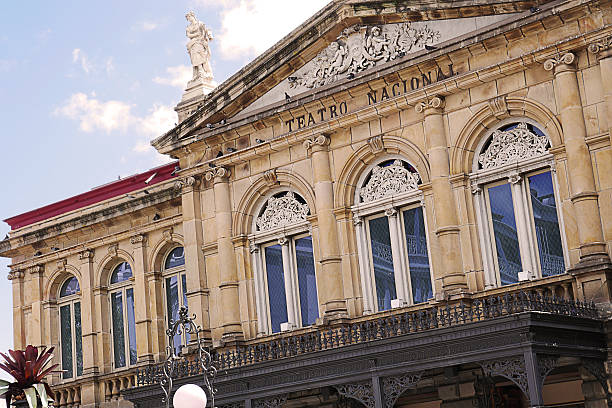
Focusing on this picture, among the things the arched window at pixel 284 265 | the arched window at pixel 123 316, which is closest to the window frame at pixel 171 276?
the arched window at pixel 123 316

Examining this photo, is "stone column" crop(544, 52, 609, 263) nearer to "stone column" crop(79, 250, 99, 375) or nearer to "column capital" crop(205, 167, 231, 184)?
"column capital" crop(205, 167, 231, 184)

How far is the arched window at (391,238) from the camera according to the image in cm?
2339

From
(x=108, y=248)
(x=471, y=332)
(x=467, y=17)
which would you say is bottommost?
(x=471, y=332)

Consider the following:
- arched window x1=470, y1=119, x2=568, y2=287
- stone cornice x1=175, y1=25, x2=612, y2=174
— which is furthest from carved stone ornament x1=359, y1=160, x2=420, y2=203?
arched window x1=470, y1=119, x2=568, y2=287

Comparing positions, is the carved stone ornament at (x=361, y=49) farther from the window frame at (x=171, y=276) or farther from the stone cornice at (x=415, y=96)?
the window frame at (x=171, y=276)

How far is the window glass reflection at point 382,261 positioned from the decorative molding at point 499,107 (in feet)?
11.7

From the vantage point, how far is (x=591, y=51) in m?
21.0

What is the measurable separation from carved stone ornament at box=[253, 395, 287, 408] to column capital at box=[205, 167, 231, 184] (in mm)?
6296

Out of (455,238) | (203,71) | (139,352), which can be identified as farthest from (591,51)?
(139,352)

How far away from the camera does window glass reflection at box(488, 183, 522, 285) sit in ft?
72.2

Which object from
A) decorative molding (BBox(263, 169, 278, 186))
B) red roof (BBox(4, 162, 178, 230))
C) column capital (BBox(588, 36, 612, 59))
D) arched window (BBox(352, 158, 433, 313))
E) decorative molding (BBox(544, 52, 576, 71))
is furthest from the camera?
red roof (BBox(4, 162, 178, 230))

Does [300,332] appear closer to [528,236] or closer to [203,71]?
[528,236]

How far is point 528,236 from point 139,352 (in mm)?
12289

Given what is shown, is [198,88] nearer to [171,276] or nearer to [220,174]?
[220,174]
